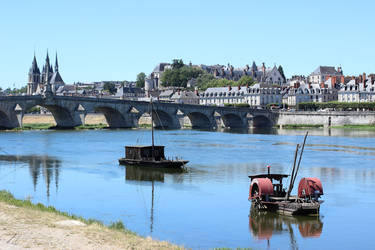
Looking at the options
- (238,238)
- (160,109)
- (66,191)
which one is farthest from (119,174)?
(160,109)

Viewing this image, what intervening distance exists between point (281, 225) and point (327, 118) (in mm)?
100556

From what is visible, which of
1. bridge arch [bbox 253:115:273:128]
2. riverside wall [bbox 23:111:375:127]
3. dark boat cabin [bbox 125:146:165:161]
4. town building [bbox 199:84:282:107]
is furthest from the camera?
town building [bbox 199:84:282:107]

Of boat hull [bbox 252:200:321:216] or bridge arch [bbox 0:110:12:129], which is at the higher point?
bridge arch [bbox 0:110:12:129]

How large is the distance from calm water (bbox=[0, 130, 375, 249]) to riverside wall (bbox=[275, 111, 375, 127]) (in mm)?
54050

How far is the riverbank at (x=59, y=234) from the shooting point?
20.0 meters

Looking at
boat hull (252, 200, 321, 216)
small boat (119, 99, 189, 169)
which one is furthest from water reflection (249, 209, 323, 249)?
small boat (119, 99, 189, 169)

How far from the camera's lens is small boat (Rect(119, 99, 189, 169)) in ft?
157

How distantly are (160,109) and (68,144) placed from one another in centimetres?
4867

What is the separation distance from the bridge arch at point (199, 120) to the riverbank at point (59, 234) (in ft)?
346

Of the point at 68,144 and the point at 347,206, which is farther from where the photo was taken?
the point at 68,144

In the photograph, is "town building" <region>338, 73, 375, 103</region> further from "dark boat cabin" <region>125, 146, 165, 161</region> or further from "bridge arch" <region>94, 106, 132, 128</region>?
"dark boat cabin" <region>125, 146, 165, 161</region>

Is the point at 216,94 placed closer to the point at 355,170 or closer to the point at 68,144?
the point at 68,144

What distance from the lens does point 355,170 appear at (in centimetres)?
4684

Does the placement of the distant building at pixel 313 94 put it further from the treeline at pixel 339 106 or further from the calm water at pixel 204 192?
the calm water at pixel 204 192
